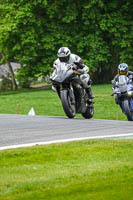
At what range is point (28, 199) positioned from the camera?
21.5 feet

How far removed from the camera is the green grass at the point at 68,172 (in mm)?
6766

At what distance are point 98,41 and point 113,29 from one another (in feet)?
4.90

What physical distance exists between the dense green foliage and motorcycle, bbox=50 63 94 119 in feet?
99.3

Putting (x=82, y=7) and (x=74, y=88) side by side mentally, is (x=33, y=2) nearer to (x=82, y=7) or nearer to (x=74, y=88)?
(x=82, y=7)

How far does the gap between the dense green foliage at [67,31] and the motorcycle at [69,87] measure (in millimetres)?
30256

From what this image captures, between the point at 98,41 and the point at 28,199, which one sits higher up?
the point at 28,199

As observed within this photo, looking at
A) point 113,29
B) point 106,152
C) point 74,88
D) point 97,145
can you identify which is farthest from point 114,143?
point 113,29

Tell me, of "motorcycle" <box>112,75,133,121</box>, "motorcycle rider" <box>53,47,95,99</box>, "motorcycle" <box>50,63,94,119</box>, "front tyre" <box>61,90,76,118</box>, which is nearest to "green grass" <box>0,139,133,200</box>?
"front tyre" <box>61,90,76,118</box>

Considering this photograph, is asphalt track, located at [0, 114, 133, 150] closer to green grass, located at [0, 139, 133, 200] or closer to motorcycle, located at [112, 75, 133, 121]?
green grass, located at [0, 139, 133, 200]

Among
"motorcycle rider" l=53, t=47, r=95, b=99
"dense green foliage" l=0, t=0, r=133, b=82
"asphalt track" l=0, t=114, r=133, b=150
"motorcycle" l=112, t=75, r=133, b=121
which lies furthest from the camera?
"dense green foliage" l=0, t=0, r=133, b=82

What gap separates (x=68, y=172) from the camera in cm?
784

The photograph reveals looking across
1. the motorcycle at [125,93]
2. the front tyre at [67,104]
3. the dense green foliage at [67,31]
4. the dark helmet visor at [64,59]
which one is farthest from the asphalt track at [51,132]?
the dense green foliage at [67,31]

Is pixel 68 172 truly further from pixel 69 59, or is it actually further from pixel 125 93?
pixel 125 93

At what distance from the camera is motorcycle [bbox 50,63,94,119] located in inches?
655
